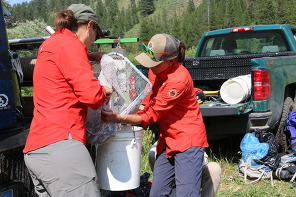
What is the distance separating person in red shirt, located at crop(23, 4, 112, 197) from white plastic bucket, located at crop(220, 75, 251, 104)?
305cm

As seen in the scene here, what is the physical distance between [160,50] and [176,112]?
46cm

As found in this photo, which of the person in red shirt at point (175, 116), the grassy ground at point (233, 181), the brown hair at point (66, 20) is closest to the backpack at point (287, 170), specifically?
the grassy ground at point (233, 181)

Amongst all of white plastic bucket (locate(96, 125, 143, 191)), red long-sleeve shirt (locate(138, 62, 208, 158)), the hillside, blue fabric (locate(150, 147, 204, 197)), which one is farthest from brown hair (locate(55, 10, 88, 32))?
the hillside

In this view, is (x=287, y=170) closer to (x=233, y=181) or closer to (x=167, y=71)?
(x=233, y=181)

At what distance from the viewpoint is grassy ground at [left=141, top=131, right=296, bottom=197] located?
4.38m

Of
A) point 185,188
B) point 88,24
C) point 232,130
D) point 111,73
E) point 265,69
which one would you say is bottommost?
point 232,130

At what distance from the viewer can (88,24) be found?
7.95 feet

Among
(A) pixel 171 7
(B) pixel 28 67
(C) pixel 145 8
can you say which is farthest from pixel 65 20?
(A) pixel 171 7

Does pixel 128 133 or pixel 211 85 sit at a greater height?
pixel 128 133

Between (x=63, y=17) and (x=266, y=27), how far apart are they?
5172mm

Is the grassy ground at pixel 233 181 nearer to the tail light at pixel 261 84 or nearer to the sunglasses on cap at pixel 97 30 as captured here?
the tail light at pixel 261 84

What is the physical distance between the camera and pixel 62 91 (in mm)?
2240

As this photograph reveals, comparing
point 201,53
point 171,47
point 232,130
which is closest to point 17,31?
point 201,53

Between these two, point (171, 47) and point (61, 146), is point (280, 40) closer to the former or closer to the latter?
point (171, 47)
